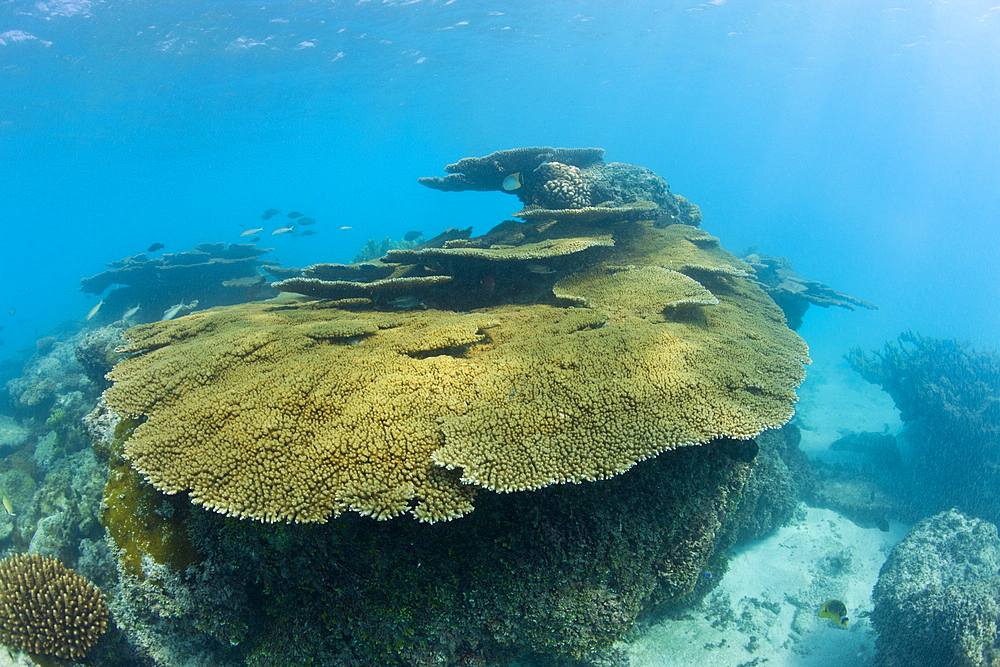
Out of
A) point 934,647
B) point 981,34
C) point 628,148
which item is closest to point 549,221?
point 934,647

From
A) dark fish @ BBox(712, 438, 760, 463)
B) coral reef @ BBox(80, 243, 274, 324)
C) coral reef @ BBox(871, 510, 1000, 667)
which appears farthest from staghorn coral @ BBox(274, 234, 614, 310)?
coral reef @ BBox(80, 243, 274, 324)

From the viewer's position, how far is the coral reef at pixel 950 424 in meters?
10.4

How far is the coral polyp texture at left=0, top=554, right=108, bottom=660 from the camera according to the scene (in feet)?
12.7

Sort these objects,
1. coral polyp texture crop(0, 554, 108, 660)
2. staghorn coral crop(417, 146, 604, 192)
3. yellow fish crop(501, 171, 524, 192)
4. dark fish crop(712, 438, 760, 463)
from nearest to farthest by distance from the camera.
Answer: coral polyp texture crop(0, 554, 108, 660) < dark fish crop(712, 438, 760, 463) < yellow fish crop(501, 171, 524, 192) < staghorn coral crop(417, 146, 604, 192)

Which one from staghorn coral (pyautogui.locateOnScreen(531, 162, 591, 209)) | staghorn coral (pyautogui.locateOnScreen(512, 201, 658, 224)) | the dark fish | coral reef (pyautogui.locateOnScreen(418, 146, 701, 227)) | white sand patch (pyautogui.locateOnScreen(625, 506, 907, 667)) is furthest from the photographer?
coral reef (pyautogui.locateOnScreen(418, 146, 701, 227))

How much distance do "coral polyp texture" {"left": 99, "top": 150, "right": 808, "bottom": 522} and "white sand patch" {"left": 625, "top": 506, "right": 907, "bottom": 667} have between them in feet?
14.1

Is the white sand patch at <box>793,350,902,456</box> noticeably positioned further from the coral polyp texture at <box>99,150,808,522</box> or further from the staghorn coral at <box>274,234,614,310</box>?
the coral polyp texture at <box>99,150,808,522</box>

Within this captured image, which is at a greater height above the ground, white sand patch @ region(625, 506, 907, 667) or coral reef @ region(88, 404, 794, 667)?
coral reef @ region(88, 404, 794, 667)

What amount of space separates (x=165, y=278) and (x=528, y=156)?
13254mm

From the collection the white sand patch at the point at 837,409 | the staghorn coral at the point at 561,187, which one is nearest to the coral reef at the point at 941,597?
the white sand patch at the point at 837,409

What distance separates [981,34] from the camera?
114 feet

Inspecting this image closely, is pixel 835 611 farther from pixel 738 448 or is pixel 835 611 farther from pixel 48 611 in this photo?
pixel 48 611

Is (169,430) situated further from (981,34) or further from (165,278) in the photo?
(981,34)

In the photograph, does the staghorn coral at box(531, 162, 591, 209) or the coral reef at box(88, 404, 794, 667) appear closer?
the coral reef at box(88, 404, 794, 667)
